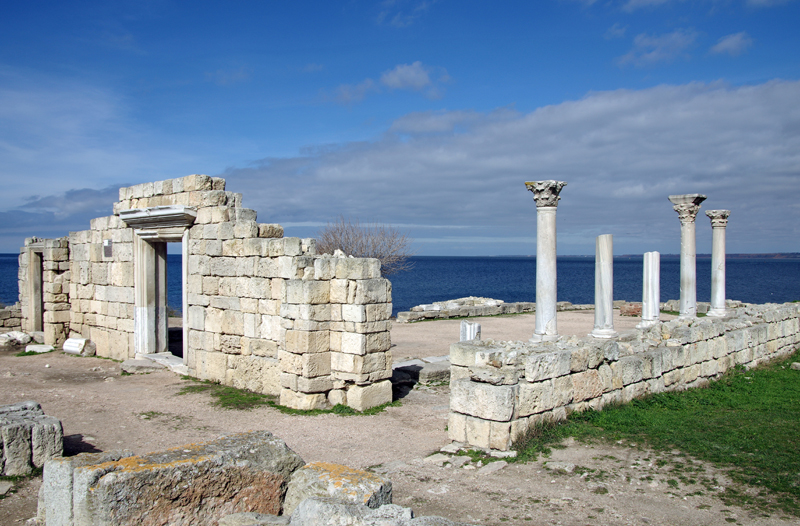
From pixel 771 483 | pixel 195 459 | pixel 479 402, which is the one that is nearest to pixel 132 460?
pixel 195 459

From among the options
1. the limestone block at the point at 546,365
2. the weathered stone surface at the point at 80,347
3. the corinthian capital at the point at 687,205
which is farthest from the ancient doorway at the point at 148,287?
the corinthian capital at the point at 687,205

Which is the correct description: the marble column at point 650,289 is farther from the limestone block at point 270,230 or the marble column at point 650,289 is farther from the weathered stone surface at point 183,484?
the weathered stone surface at point 183,484

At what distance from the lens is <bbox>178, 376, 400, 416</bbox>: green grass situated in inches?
361

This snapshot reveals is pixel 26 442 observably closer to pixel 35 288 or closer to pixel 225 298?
pixel 225 298

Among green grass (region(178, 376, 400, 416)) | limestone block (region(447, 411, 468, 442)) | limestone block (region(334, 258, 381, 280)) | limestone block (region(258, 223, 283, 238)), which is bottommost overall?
green grass (region(178, 376, 400, 416))

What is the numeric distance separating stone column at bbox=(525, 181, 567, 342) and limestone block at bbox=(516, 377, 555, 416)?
541 centimetres

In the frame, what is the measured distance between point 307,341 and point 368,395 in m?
1.34

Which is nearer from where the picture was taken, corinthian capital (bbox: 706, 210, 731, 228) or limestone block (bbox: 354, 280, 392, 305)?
limestone block (bbox: 354, 280, 392, 305)

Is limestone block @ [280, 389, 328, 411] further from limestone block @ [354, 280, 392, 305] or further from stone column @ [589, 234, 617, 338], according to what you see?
stone column @ [589, 234, 617, 338]

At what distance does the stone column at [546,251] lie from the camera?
1262 centimetres

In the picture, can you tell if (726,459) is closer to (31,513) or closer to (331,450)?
(331,450)

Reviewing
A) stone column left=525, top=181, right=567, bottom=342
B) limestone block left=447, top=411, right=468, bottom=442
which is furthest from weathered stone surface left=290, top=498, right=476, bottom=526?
stone column left=525, top=181, right=567, bottom=342

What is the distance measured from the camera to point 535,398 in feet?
23.3

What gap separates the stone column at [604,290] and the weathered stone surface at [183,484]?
10.0 m
